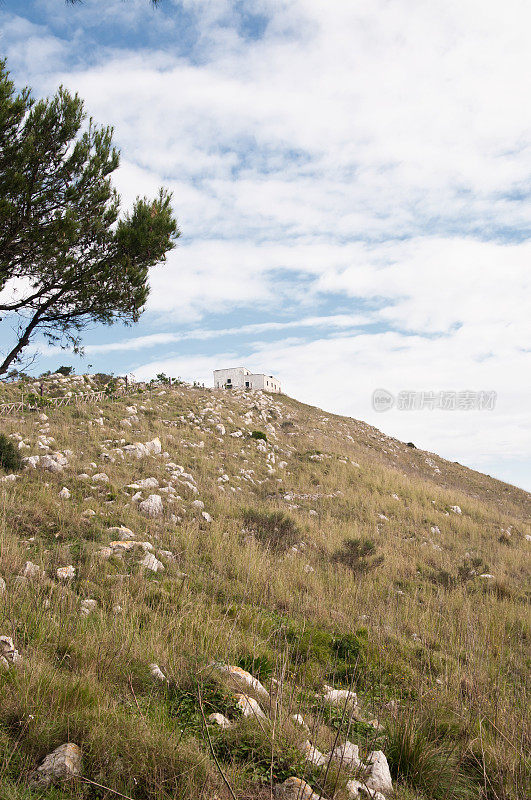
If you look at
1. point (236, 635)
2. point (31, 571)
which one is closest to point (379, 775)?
point (236, 635)

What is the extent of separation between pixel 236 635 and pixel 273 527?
5.34 meters

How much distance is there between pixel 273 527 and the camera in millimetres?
9461

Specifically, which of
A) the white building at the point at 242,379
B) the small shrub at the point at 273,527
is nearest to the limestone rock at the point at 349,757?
the small shrub at the point at 273,527

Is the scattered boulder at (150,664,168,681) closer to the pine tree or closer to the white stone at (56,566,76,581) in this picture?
the white stone at (56,566,76,581)

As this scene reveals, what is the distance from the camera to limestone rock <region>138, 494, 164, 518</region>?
850cm

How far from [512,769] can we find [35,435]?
37.5ft

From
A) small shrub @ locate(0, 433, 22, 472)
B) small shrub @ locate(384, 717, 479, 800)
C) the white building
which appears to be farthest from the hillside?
the white building

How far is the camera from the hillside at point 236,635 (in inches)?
93.7

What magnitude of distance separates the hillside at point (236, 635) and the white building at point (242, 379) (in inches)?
1409

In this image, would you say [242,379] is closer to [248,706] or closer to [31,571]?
[31,571]

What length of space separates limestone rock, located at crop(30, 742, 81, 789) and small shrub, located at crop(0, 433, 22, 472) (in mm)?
7587

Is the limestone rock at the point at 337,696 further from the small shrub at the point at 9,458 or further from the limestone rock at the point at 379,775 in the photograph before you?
the small shrub at the point at 9,458

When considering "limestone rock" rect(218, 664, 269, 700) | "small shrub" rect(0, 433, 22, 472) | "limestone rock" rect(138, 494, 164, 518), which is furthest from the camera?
"small shrub" rect(0, 433, 22, 472)

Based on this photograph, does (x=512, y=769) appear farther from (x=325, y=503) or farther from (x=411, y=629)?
(x=325, y=503)
